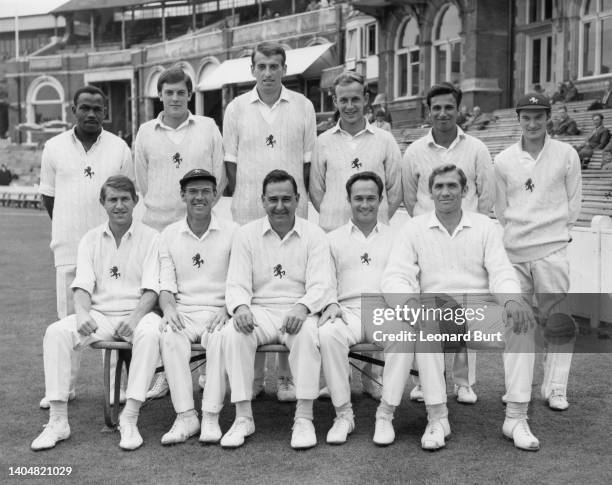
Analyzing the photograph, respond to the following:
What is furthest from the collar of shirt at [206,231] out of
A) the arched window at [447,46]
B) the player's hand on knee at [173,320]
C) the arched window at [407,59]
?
the arched window at [407,59]

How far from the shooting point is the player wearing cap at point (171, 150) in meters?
5.74

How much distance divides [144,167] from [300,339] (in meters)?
1.93

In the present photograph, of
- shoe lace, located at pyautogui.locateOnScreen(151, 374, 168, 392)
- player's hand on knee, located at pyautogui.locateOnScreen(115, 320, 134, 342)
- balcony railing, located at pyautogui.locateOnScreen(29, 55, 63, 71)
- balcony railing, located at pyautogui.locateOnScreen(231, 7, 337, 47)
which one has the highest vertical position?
balcony railing, located at pyautogui.locateOnScreen(29, 55, 63, 71)

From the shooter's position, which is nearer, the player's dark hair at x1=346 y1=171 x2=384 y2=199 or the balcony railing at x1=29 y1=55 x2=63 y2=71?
the player's dark hair at x1=346 y1=171 x2=384 y2=199

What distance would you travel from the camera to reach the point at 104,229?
17.5 ft

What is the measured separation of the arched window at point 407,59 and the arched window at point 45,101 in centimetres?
3142

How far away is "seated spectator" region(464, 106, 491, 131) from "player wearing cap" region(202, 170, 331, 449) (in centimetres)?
1679

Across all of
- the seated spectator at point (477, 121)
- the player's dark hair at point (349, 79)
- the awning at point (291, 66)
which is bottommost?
the player's dark hair at point (349, 79)

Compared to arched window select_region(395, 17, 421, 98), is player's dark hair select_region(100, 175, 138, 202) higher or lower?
lower

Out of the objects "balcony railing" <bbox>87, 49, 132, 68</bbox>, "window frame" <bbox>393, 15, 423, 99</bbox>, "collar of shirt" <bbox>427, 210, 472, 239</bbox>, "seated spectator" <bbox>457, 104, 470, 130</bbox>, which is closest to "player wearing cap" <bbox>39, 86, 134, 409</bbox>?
"collar of shirt" <bbox>427, 210, 472, 239</bbox>

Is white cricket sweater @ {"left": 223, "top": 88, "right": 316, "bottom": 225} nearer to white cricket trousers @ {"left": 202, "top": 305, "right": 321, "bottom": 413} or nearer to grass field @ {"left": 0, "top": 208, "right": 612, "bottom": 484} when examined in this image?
white cricket trousers @ {"left": 202, "top": 305, "right": 321, "bottom": 413}

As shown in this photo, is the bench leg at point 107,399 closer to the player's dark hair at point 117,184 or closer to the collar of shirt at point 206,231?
the collar of shirt at point 206,231

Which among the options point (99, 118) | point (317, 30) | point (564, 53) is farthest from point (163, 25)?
point (99, 118)

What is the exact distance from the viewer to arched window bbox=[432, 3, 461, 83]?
25.5 meters
